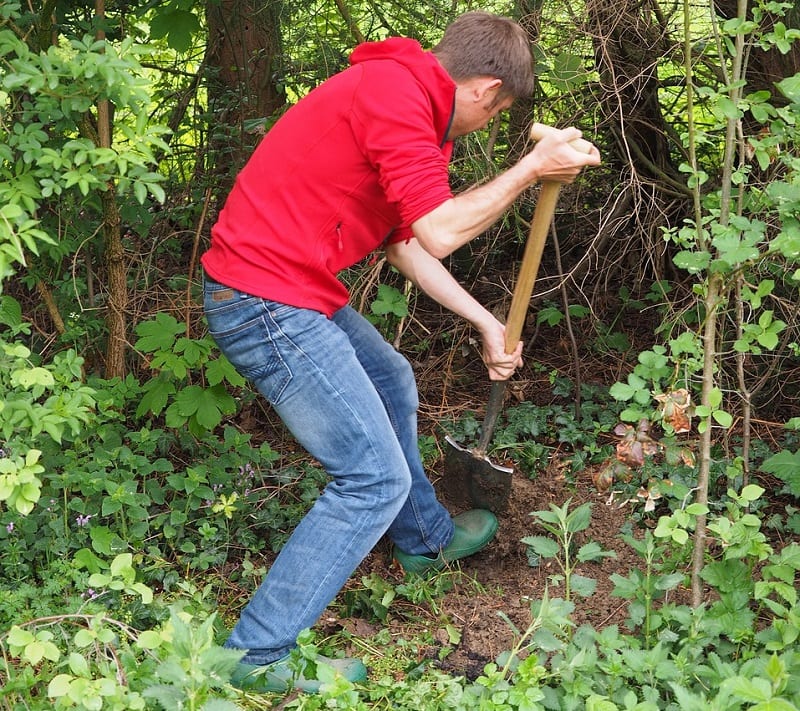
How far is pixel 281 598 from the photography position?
267 centimetres

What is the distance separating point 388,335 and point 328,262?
1.74 meters

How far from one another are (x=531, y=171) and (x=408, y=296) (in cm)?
167

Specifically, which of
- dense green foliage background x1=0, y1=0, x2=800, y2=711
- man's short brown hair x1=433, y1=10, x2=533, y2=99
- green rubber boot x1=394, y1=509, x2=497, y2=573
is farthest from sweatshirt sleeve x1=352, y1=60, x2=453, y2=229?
green rubber boot x1=394, y1=509, x2=497, y2=573

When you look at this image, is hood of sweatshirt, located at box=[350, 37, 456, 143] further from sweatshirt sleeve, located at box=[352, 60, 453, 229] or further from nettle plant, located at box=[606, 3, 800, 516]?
nettle plant, located at box=[606, 3, 800, 516]

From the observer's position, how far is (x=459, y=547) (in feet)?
11.0

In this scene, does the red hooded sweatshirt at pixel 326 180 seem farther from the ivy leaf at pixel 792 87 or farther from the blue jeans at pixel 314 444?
the ivy leaf at pixel 792 87

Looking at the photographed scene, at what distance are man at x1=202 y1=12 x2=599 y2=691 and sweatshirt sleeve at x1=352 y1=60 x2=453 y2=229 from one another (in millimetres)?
21

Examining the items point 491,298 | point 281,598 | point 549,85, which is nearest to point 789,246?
point 281,598

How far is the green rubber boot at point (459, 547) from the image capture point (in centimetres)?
335

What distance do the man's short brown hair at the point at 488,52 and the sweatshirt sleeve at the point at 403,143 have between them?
0.18 m

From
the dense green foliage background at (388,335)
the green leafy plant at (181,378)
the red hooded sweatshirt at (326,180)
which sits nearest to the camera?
the dense green foliage background at (388,335)

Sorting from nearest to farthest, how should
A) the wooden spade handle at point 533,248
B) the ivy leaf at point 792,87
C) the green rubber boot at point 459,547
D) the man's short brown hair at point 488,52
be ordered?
the ivy leaf at point 792,87, the man's short brown hair at point 488,52, the wooden spade handle at point 533,248, the green rubber boot at point 459,547

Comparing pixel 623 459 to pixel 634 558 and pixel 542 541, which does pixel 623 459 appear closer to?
pixel 542 541

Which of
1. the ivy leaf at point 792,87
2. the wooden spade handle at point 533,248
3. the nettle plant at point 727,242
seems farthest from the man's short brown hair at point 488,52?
the ivy leaf at point 792,87
